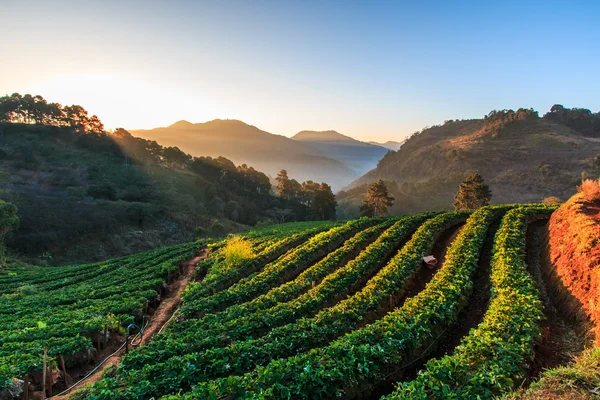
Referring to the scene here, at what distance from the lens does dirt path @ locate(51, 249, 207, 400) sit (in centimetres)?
1025

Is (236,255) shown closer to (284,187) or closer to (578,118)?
(284,187)

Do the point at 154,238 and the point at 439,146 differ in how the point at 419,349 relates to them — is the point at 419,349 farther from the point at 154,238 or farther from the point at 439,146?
the point at 439,146

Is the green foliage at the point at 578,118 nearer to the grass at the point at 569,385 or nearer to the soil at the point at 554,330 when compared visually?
the soil at the point at 554,330

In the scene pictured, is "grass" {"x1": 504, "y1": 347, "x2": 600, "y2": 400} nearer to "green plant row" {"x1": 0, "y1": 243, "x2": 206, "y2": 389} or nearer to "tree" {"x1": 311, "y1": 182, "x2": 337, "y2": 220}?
"green plant row" {"x1": 0, "y1": 243, "x2": 206, "y2": 389}

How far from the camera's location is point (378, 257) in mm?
17094

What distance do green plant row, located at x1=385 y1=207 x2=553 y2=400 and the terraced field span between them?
30 mm

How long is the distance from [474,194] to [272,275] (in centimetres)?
4413

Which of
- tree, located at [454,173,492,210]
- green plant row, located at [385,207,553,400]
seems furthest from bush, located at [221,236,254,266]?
tree, located at [454,173,492,210]

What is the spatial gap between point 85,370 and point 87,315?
3.16 m

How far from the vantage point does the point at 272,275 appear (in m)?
16.5

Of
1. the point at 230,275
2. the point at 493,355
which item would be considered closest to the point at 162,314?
the point at 230,275

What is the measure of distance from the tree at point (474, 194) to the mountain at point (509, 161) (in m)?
25.8

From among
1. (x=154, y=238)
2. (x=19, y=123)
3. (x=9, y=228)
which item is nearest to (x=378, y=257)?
(x=9, y=228)

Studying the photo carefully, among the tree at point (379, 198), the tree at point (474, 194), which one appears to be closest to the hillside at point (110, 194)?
the tree at point (379, 198)
